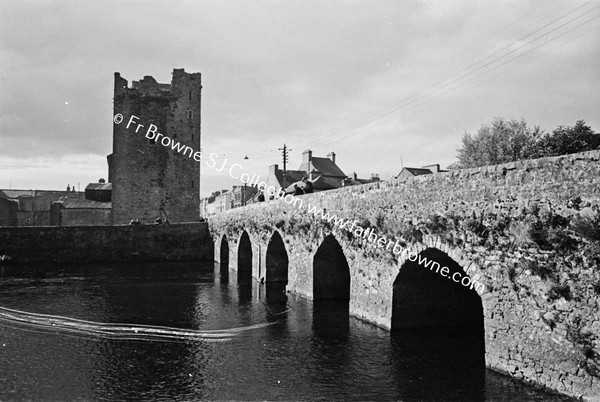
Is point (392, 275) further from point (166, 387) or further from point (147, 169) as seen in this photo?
point (147, 169)

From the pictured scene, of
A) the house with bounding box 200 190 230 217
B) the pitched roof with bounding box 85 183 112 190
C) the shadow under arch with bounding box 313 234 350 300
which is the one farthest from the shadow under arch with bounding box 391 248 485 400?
the house with bounding box 200 190 230 217

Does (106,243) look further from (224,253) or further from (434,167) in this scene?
(434,167)

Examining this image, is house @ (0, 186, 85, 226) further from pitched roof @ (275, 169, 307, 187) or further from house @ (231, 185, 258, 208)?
pitched roof @ (275, 169, 307, 187)

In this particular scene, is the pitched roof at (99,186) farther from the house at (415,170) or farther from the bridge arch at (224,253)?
the house at (415,170)

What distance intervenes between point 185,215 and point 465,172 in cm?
3395

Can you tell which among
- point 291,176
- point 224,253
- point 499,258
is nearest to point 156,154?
point 224,253

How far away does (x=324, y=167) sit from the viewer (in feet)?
181

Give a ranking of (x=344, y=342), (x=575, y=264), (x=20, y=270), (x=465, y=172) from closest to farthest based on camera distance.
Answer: (x=575, y=264) → (x=465, y=172) → (x=344, y=342) → (x=20, y=270)

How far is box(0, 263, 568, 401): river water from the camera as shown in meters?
8.56

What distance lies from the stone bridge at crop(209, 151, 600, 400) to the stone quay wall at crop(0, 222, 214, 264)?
2231 centimetres

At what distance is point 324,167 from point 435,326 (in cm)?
4306

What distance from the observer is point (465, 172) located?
9.45 m

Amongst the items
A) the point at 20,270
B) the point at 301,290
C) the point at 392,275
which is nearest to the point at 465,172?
the point at 392,275

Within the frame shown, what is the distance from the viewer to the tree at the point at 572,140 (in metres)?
27.0
